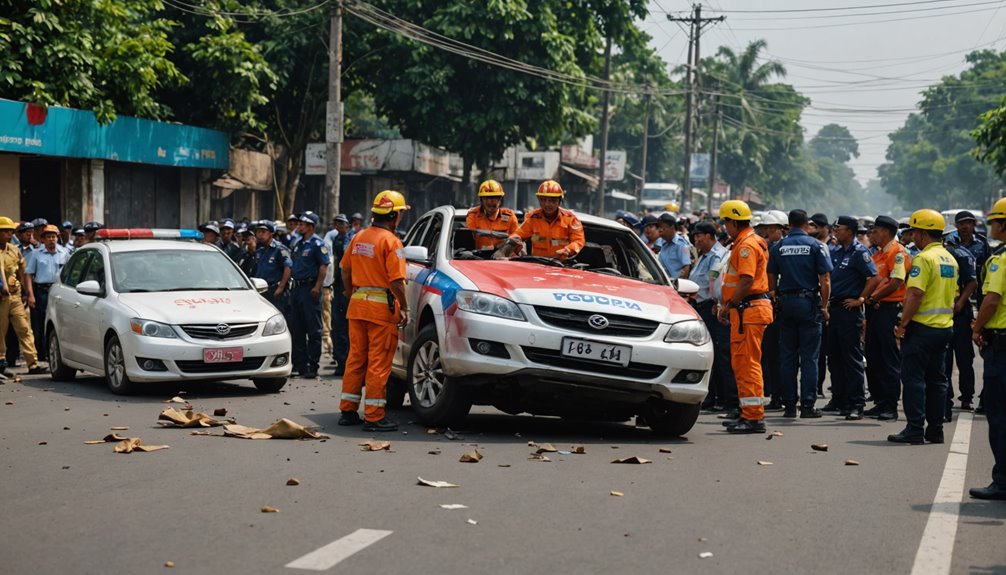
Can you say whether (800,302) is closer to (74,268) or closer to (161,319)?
(161,319)

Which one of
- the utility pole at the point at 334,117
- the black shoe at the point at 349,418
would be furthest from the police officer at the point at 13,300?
the utility pole at the point at 334,117

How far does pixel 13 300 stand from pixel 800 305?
897 centimetres

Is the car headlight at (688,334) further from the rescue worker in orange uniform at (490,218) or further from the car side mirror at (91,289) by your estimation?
the car side mirror at (91,289)

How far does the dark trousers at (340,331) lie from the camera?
1494 cm

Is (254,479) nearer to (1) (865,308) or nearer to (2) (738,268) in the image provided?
(2) (738,268)

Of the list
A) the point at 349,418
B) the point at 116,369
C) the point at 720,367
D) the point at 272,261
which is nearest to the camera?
the point at 349,418

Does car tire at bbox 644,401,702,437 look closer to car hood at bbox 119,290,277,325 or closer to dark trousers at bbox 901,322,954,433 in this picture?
dark trousers at bbox 901,322,954,433

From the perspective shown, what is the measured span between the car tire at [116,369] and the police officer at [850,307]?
6780 mm

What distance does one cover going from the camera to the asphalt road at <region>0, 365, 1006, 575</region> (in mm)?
5379

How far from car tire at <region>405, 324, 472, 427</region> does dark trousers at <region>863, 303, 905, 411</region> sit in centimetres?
458

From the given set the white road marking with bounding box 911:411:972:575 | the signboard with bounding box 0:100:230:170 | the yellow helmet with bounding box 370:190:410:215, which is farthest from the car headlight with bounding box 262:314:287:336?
the signboard with bounding box 0:100:230:170

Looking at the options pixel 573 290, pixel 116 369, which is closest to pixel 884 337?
pixel 573 290

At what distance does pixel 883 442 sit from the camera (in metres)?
9.89

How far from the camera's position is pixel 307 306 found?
14.7 metres
